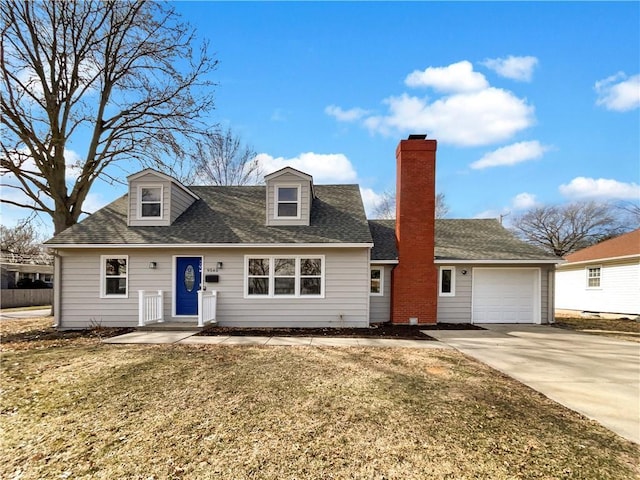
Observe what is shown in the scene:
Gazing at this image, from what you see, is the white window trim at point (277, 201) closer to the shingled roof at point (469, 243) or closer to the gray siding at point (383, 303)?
the shingled roof at point (469, 243)

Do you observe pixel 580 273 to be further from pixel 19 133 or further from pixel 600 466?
pixel 19 133

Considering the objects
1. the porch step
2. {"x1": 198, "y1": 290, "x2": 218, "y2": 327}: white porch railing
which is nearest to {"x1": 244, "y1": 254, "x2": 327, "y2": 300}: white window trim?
{"x1": 198, "y1": 290, "x2": 218, "y2": 327}: white porch railing

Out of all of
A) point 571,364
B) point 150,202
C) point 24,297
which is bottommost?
point 24,297

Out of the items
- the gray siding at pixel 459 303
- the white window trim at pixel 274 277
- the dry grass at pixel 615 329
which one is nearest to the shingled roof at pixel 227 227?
the white window trim at pixel 274 277

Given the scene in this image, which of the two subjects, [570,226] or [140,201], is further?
[570,226]

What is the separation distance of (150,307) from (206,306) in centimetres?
180

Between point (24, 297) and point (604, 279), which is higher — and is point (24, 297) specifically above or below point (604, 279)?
below

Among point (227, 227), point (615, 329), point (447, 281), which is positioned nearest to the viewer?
point (227, 227)

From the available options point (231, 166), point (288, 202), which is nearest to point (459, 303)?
point (288, 202)

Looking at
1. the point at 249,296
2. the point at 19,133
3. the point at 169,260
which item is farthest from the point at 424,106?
the point at 19,133

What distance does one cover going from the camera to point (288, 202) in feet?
37.6

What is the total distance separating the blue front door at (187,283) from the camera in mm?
10617

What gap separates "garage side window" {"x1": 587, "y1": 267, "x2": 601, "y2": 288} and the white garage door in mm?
8522

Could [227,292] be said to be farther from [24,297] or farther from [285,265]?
[24,297]
